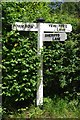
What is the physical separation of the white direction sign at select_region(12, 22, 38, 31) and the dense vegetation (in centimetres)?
9

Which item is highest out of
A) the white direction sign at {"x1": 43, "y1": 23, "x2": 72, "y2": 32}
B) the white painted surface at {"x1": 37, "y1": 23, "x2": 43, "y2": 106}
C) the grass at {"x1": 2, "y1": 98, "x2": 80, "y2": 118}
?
the white direction sign at {"x1": 43, "y1": 23, "x2": 72, "y2": 32}

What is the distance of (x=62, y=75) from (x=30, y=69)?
835 millimetres

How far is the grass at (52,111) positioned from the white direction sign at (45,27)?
1.42 meters

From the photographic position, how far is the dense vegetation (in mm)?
5227

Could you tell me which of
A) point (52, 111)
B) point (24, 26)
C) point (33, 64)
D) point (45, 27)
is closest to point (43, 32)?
point (45, 27)

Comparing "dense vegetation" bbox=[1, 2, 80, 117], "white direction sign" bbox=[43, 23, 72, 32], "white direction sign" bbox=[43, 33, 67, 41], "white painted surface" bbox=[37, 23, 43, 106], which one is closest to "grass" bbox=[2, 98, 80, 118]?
"dense vegetation" bbox=[1, 2, 80, 117]

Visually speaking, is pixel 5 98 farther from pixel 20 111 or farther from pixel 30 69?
pixel 30 69

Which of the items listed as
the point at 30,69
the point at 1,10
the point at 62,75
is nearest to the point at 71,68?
the point at 62,75

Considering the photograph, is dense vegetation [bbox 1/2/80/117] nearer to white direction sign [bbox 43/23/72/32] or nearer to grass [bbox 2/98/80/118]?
grass [bbox 2/98/80/118]

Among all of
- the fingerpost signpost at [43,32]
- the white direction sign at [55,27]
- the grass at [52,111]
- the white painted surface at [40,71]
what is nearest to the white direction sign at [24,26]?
the fingerpost signpost at [43,32]

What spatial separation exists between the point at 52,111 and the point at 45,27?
166 centimetres

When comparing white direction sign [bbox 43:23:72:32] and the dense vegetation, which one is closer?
the dense vegetation

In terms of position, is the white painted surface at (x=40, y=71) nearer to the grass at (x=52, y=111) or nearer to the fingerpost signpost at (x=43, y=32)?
the fingerpost signpost at (x=43, y=32)

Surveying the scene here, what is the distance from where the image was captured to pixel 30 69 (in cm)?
530
